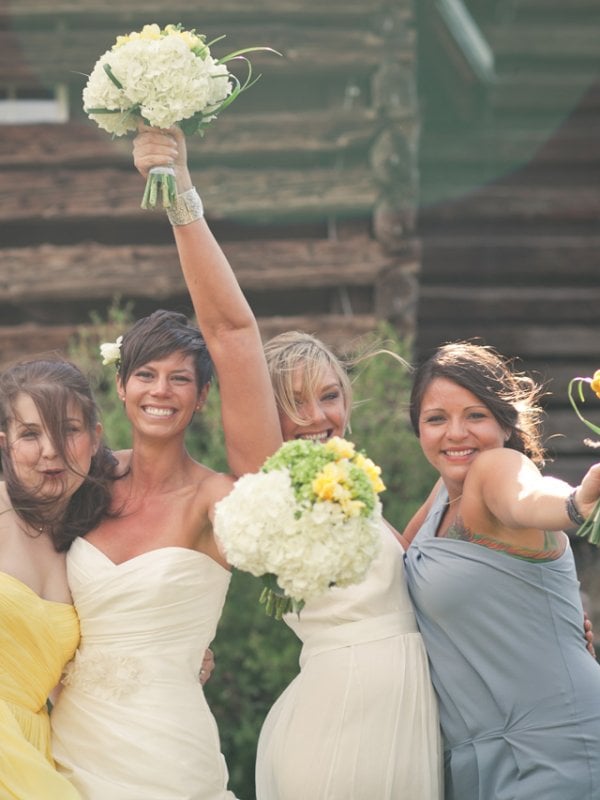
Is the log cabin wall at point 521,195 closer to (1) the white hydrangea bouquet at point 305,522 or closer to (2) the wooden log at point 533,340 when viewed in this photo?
(2) the wooden log at point 533,340

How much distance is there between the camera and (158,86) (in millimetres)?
3619

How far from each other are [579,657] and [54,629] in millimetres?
1552

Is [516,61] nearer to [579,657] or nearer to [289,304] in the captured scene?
[289,304]

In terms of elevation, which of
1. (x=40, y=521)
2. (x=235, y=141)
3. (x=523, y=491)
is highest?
(x=235, y=141)

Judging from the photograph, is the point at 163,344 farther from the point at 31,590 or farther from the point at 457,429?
the point at 457,429

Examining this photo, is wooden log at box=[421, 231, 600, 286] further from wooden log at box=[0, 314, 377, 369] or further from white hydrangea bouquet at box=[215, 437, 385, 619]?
white hydrangea bouquet at box=[215, 437, 385, 619]

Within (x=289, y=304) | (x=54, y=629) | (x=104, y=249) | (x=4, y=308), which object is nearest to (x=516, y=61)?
(x=289, y=304)

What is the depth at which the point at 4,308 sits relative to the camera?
8.01m

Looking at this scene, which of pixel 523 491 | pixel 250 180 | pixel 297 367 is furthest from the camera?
pixel 250 180

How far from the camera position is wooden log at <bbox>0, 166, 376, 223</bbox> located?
25.2 ft

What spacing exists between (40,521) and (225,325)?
2.74 feet

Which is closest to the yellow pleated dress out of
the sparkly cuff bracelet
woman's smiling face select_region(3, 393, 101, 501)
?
woman's smiling face select_region(3, 393, 101, 501)

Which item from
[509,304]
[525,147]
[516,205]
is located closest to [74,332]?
[509,304]

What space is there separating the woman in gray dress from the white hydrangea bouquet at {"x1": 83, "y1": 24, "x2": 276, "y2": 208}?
115cm
